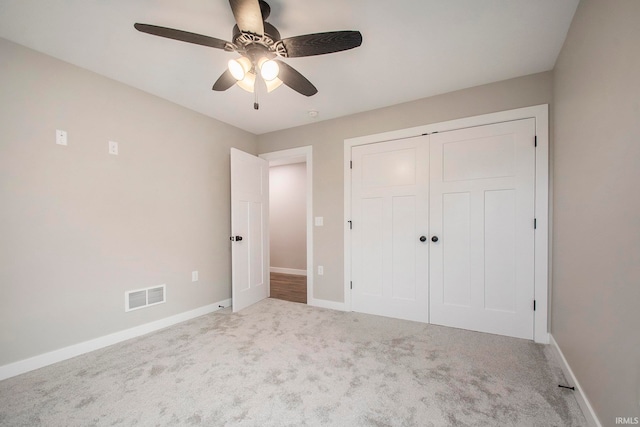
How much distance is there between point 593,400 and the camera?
1292 millimetres

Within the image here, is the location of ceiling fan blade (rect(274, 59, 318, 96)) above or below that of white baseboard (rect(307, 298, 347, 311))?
above

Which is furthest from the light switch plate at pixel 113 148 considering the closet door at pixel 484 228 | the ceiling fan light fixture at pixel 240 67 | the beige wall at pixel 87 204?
the closet door at pixel 484 228

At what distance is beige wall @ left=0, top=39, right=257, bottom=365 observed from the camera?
1774mm

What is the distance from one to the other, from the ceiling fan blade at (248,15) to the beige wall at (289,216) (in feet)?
12.5

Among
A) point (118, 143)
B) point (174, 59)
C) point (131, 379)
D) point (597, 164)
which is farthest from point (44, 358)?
point (597, 164)

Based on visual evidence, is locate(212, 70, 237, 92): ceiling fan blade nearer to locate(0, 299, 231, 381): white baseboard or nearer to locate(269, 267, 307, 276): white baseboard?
locate(0, 299, 231, 381): white baseboard

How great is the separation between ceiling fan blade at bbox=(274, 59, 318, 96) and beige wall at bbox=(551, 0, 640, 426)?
154 centimetres

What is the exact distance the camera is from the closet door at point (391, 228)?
8.82ft

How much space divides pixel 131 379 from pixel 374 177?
9.14 feet

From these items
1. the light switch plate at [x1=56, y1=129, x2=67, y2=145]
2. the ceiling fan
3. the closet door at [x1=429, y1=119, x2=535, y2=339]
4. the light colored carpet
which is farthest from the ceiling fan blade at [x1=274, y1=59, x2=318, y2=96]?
the light colored carpet

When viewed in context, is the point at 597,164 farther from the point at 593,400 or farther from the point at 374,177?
the point at 374,177

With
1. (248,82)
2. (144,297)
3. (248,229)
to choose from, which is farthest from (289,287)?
(248,82)

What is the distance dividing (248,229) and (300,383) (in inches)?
79.7
